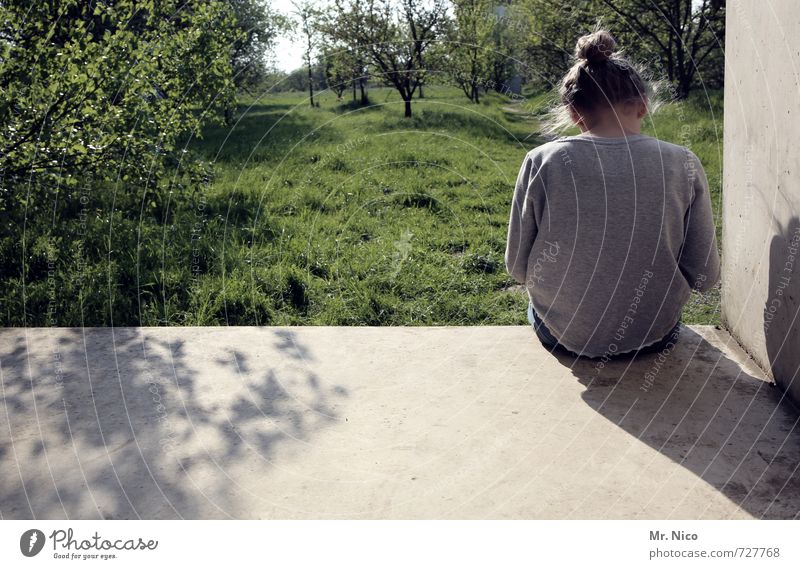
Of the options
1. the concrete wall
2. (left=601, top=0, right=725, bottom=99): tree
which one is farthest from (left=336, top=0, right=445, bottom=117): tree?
the concrete wall

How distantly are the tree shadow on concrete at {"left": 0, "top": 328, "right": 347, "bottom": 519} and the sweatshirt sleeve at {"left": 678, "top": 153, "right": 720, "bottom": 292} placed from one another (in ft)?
5.17

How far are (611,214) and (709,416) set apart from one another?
87 cm

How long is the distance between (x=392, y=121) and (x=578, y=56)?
32.8 ft

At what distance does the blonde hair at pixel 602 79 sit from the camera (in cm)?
312

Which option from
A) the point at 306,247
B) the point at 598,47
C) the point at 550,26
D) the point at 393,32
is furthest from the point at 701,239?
the point at 550,26

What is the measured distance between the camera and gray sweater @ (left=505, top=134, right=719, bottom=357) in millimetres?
3137

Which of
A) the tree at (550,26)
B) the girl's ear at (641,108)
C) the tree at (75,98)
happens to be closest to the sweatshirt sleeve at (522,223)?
the girl's ear at (641,108)

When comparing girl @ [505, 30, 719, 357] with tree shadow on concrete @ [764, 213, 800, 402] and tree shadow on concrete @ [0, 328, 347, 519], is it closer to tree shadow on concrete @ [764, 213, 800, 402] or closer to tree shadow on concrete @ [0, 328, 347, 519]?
tree shadow on concrete @ [764, 213, 800, 402]

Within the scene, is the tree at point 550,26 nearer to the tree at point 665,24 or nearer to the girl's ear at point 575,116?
the tree at point 665,24

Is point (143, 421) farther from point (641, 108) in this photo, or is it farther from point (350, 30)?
point (350, 30)

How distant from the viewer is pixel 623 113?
3.15m

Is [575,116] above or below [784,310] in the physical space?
above

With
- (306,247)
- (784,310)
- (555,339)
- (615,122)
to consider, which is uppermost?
(615,122)

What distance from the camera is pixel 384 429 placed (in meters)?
3.00
